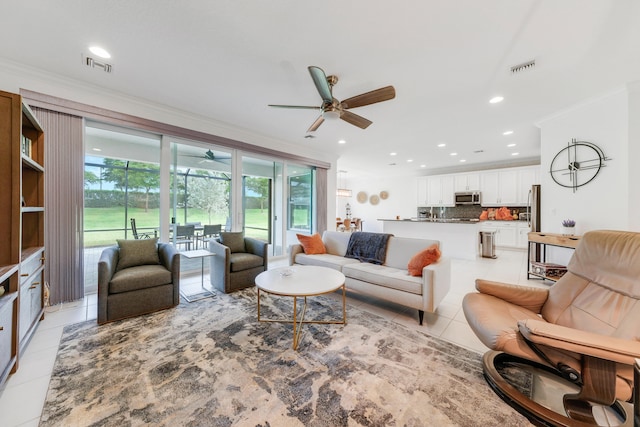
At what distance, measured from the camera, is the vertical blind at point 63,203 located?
9.14 ft

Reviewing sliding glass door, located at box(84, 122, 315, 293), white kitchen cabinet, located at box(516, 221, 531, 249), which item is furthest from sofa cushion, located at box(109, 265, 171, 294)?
white kitchen cabinet, located at box(516, 221, 531, 249)

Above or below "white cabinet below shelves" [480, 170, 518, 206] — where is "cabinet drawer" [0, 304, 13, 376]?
below

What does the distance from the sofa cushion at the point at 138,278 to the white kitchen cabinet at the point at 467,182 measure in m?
8.31

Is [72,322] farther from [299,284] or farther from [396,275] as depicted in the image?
[396,275]

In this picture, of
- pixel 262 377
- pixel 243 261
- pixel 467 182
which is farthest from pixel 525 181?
pixel 262 377

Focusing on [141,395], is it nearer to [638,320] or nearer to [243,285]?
[243,285]

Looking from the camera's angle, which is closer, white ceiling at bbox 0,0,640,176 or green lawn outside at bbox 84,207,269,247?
white ceiling at bbox 0,0,640,176

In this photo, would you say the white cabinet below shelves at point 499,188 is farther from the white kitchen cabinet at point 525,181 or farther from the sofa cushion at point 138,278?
the sofa cushion at point 138,278

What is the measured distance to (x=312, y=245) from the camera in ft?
12.9

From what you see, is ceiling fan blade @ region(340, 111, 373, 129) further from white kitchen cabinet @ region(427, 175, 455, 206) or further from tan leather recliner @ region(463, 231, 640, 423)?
white kitchen cabinet @ region(427, 175, 455, 206)

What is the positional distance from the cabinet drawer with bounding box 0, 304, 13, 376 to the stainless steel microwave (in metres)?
9.18

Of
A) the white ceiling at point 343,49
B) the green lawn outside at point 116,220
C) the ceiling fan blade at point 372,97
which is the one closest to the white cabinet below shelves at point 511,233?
the white ceiling at point 343,49

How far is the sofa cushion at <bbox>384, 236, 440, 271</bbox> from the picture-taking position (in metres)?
3.06

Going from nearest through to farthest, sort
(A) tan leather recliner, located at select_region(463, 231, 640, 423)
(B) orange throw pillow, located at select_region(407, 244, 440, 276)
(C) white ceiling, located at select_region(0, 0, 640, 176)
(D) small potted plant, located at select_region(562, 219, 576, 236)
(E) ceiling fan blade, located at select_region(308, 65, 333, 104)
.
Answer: (A) tan leather recliner, located at select_region(463, 231, 640, 423) → (C) white ceiling, located at select_region(0, 0, 640, 176) → (E) ceiling fan blade, located at select_region(308, 65, 333, 104) → (B) orange throw pillow, located at select_region(407, 244, 440, 276) → (D) small potted plant, located at select_region(562, 219, 576, 236)
